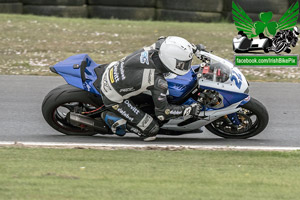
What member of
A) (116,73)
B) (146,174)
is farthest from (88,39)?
(146,174)

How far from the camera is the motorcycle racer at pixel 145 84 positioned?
21.9 ft

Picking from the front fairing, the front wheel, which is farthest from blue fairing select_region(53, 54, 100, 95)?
the front wheel

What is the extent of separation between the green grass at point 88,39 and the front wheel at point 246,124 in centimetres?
422

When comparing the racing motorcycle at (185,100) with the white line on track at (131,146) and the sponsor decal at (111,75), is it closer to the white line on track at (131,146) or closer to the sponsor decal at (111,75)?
the sponsor decal at (111,75)

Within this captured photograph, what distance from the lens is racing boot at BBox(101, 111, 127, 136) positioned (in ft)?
23.4

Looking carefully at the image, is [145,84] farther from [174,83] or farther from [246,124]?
[246,124]

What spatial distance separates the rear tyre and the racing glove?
1.02 meters

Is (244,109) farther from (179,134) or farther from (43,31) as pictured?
(43,31)

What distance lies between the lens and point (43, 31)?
48.9ft

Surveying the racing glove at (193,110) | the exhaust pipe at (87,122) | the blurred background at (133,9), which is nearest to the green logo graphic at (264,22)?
→ the blurred background at (133,9)

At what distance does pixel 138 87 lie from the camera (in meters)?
6.80

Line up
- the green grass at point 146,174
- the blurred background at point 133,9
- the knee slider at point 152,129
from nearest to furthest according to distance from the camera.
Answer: the green grass at point 146,174, the knee slider at point 152,129, the blurred background at point 133,9

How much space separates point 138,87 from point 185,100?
628 mm

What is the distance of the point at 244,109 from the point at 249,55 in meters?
5.98
